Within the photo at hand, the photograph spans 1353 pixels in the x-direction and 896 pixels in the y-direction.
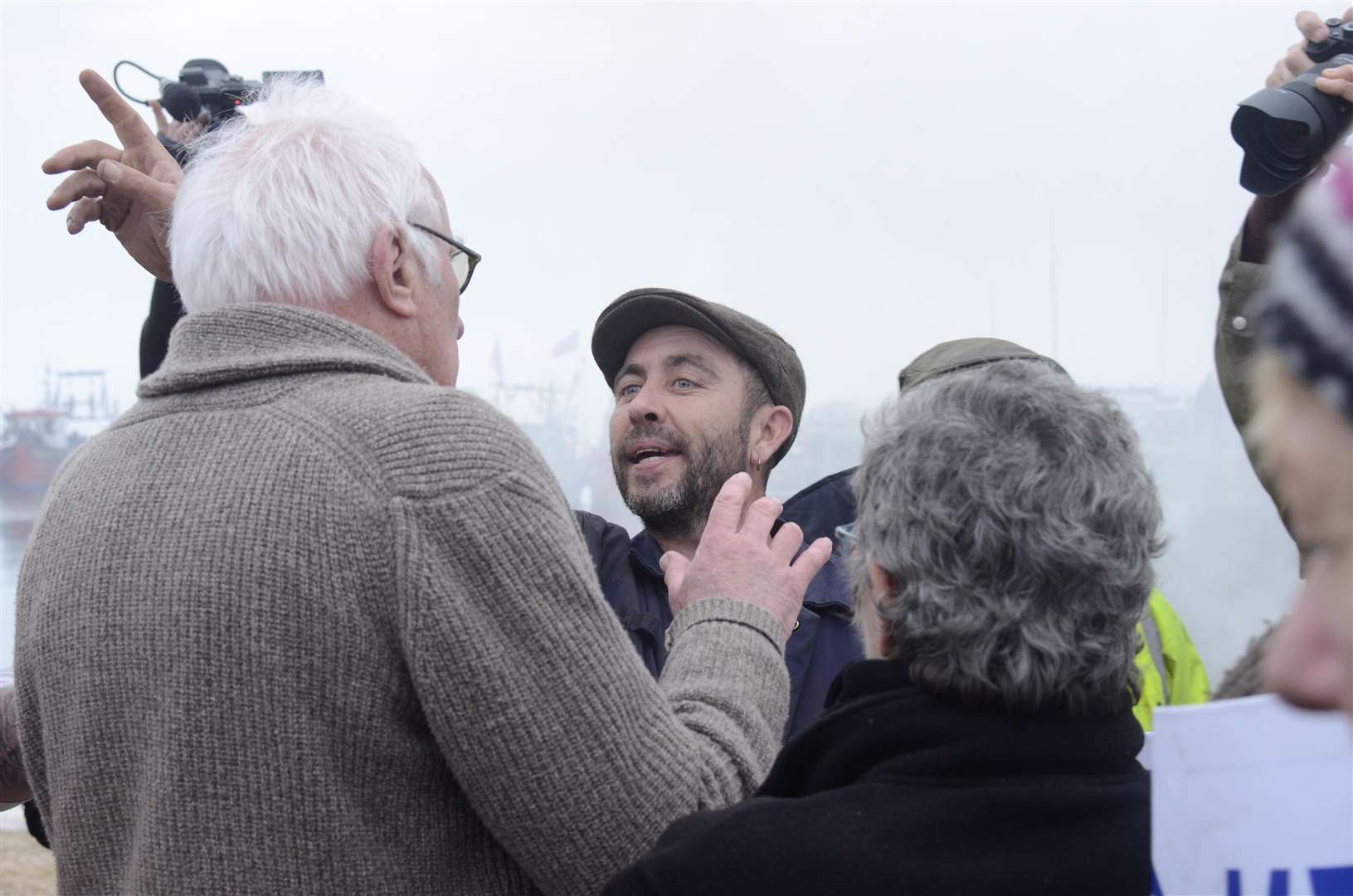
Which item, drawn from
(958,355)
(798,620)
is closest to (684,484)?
(798,620)

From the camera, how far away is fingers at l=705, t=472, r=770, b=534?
4.29 feet

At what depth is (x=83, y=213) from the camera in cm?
157

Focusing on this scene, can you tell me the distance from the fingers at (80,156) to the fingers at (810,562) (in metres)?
1.03

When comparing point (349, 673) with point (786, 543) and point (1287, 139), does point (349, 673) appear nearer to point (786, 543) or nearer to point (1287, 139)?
point (786, 543)

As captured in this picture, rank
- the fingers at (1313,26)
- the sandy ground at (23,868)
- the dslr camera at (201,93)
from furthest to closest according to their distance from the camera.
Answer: the sandy ground at (23,868) < the dslr camera at (201,93) < the fingers at (1313,26)

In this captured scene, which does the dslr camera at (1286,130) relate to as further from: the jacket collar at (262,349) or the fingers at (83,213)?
the fingers at (83,213)

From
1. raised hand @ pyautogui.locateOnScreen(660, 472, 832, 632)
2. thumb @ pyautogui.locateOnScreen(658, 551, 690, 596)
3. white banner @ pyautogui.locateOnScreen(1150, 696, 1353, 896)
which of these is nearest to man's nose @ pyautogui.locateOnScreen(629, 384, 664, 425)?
thumb @ pyautogui.locateOnScreen(658, 551, 690, 596)

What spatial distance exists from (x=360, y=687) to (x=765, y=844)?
0.35 meters

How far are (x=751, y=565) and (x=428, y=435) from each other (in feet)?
1.33

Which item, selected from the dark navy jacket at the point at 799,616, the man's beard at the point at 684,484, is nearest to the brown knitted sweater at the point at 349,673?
the dark navy jacket at the point at 799,616

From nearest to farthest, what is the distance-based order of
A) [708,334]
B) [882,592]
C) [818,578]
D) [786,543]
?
[882,592] → [786,543] → [818,578] → [708,334]

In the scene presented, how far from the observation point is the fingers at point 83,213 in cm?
157

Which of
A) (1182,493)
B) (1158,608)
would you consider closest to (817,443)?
(1182,493)

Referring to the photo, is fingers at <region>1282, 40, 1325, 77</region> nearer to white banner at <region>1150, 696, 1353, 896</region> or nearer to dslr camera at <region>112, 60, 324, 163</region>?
white banner at <region>1150, 696, 1353, 896</region>
